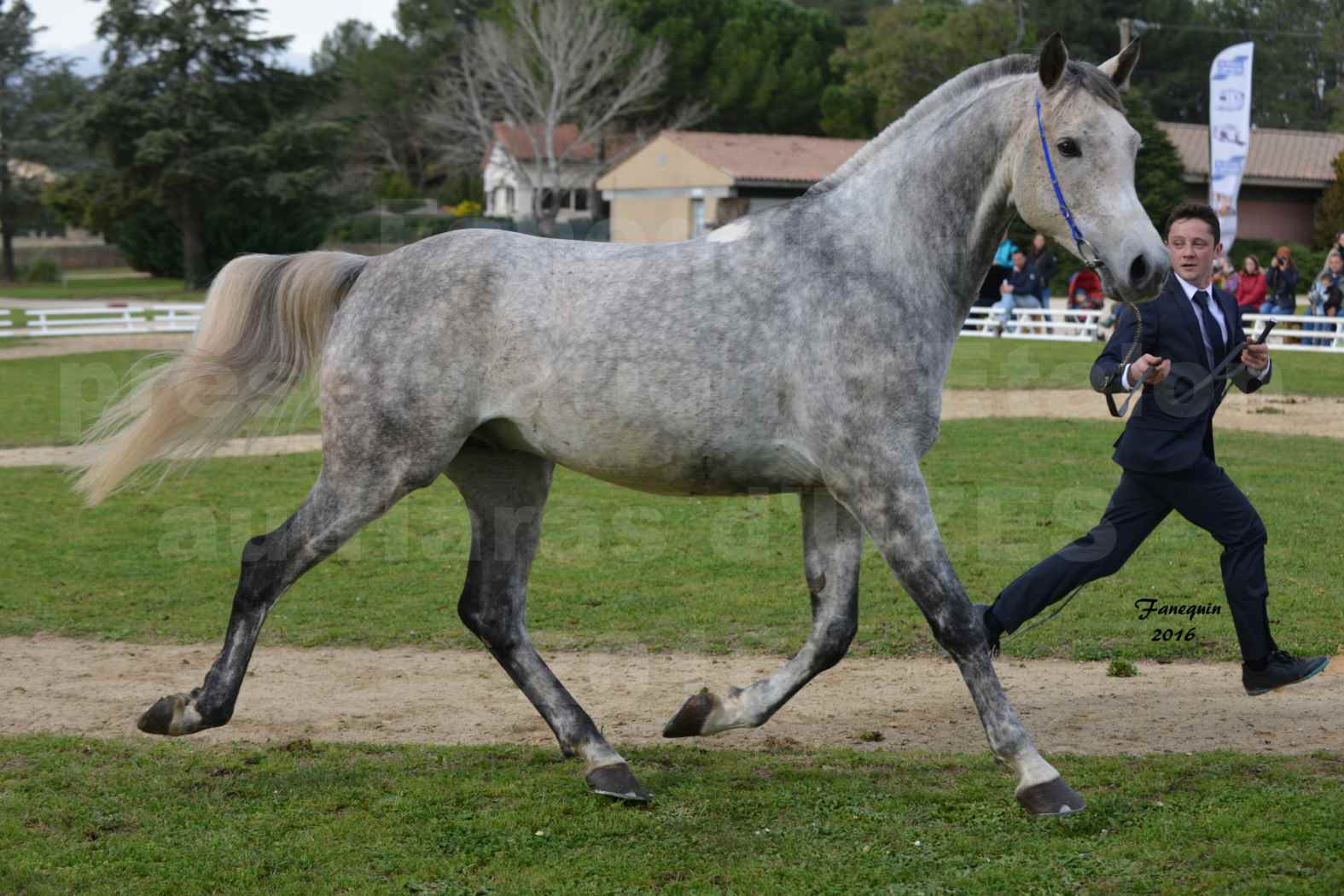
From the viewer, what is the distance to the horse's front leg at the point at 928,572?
4184 millimetres

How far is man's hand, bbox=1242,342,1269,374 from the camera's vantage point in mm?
5043

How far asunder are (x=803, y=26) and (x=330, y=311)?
5567 cm

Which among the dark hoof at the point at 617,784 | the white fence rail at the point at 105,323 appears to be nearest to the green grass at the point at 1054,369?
the dark hoof at the point at 617,784

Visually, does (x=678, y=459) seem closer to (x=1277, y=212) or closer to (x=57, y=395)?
(x=57, y=395)

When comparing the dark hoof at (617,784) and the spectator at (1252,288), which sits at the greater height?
the spectator at (1252,288)

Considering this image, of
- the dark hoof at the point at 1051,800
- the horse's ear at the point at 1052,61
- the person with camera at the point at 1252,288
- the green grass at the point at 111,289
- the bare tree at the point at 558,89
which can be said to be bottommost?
the green grass at the point at 111,289

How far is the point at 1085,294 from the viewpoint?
26016 mm

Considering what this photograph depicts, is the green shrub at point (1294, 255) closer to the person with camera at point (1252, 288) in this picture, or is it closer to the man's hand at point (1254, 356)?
the person with camera at point (1252, 288)

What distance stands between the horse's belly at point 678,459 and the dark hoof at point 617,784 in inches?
37.3

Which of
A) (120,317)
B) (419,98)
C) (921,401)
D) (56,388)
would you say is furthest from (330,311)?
(419,98)

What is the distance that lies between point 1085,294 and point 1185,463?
22.0 m

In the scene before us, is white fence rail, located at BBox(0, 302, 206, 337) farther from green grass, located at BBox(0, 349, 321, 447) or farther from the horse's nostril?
the horse's nostril

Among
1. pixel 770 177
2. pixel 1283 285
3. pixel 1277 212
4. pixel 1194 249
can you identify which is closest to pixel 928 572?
pixel 1194 249

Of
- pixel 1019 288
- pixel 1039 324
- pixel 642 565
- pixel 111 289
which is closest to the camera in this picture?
pixel 642 565
